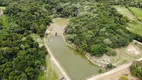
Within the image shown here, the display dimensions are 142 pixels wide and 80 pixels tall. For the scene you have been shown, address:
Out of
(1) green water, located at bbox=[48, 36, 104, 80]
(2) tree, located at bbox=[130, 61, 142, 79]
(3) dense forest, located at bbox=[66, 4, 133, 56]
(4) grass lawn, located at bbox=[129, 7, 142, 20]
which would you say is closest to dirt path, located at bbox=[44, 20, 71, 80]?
(1) green water, located at bbox=[48, 36, 104, 80]

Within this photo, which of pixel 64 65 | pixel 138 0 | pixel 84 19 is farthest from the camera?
pixel 138 0

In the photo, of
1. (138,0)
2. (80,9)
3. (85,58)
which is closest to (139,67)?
(85,58)

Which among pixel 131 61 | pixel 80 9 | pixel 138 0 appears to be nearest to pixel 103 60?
pixel 131 61

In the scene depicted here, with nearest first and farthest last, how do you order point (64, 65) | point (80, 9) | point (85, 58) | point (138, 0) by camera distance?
point (64, 65), point (85, 58), point (80, 9), point (138, 0)

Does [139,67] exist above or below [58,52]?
above

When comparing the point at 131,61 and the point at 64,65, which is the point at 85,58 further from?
the point at 131,61

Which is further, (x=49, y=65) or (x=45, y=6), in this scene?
(x=45, y=6)

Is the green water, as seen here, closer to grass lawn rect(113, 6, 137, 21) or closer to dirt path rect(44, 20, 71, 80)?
dirt path rect(44, 20, 71, 80)
